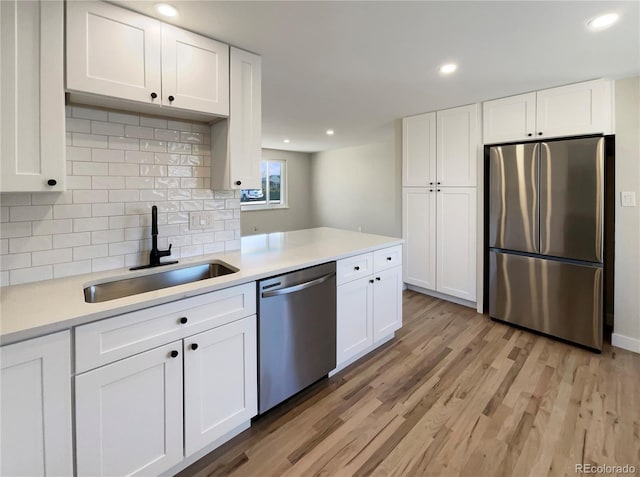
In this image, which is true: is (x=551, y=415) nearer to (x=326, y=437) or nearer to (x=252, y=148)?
(x=326, y=437)

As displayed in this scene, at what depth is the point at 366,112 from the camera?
382cm

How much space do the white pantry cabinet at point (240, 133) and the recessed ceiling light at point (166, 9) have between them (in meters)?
0.42

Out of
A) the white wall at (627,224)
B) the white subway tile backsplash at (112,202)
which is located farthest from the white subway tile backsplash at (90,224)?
the white wall at (627,224)

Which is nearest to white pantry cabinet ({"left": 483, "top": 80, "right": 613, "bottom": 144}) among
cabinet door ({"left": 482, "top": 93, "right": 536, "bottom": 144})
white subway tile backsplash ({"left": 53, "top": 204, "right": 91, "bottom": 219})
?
cabinet door ({"left": 482, "top": 93, "right": 536, "bottom": 144})

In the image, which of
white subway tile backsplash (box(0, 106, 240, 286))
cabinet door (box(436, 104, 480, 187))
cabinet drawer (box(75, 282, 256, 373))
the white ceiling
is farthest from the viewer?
cabinet door (box(436, 104, 480, 187))

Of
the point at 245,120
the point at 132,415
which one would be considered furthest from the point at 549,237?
the point at 132,415

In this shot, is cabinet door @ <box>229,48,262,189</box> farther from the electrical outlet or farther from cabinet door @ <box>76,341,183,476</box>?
cabinet door @ <box>76,341,183,476</box>

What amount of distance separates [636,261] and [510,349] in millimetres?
1270

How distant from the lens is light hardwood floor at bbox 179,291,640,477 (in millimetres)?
1539

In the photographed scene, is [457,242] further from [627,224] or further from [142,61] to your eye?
[142,61]

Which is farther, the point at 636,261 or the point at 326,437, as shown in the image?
the point at 636,261

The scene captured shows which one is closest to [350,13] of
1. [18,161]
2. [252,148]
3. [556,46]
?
[252,148]

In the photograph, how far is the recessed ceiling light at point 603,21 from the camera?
173cm

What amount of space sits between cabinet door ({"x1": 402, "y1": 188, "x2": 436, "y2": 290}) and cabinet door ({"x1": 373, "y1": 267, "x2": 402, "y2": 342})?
1.26m
